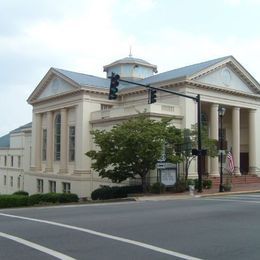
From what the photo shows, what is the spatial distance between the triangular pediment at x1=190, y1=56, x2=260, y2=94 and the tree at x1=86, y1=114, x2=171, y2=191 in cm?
976

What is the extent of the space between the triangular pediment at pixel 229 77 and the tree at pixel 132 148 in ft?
32.0

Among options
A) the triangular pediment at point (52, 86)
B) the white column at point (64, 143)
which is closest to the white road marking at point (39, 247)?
the triangular pediment at point (52, 86)

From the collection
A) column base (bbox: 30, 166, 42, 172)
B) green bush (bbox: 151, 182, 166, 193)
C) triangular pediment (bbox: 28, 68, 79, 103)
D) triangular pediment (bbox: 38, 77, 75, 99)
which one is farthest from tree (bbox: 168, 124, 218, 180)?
column base (bbox: 30, 166, 42, 172)

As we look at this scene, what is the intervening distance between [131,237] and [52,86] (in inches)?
1588

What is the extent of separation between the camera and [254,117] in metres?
47.2

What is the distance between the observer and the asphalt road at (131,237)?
8.96 metres

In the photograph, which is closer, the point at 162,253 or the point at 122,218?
the point at 162,253

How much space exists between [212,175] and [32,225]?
1183 inches

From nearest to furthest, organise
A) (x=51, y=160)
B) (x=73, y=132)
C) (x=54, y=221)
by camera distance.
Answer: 1. (x=54, y=221)
2. (x=73, y=132)
3. (x=51, y=160)

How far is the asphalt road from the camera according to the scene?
353 inches

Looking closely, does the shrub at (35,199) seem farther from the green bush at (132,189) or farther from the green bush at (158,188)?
the green bush at (158,188)

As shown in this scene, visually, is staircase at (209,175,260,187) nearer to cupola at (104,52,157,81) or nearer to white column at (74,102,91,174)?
white column at (74,102,91,174)

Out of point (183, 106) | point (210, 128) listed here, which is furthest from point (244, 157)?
point (183, 106)

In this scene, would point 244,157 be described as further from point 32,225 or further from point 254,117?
point 32,225
